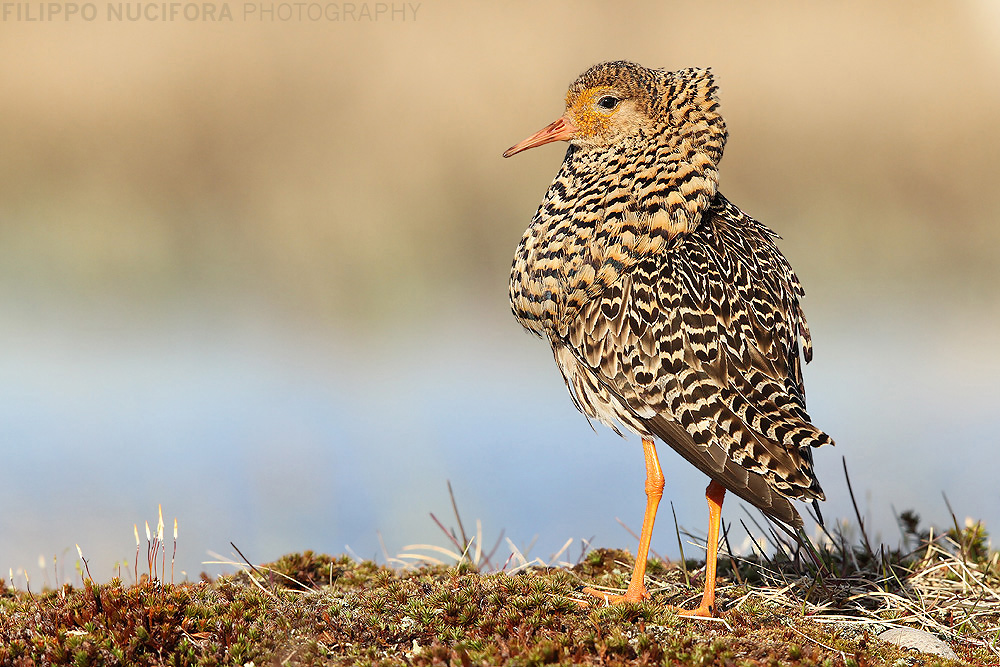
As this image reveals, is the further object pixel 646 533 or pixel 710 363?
pixel 646 533

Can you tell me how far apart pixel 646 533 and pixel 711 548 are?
293 mm

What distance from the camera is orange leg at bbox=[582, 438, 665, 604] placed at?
12.8ft

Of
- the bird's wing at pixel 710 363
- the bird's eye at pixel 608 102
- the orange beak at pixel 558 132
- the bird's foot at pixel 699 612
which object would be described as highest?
the bird's eye at pixel 608 102

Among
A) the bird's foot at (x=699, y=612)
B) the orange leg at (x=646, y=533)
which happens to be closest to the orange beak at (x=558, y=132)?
the orange leg at (x=646, y=533)

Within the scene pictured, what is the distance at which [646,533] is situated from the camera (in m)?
4.01

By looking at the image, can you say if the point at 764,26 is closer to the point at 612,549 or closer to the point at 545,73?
the point at 545,73

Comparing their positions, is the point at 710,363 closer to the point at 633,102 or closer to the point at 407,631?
the point at 633,102

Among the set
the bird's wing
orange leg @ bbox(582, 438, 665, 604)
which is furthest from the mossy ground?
the bird's wing

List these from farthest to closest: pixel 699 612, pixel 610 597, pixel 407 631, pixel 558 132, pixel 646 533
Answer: pixel 558 132 < pixel 646 533 < pixel 610 597 < pixel 699 612 < pixel 407 631

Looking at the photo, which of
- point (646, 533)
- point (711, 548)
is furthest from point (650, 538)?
point (711, 548)

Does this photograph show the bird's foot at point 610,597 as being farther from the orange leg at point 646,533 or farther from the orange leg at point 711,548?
the orange leg at point 711,548

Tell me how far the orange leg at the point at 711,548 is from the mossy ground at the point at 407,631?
0.08 m

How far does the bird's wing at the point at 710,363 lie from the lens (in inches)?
148

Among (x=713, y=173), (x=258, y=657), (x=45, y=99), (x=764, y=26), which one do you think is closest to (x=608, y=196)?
(x=713, y=173)
